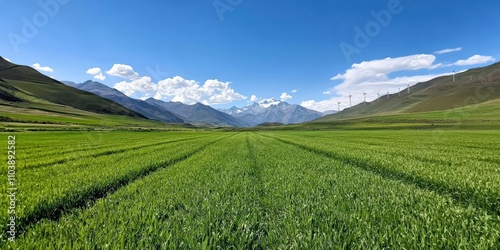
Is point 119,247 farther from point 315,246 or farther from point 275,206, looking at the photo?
point 275,206

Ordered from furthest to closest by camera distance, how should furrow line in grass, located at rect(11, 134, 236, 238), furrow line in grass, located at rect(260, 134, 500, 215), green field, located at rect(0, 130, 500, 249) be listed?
furrow line in grass, located at rect(260, 134, 500, 215), furrow line in grass, located at rect(11, 134, 236, 238), green field, located at rect(0, 130, 500, 249)

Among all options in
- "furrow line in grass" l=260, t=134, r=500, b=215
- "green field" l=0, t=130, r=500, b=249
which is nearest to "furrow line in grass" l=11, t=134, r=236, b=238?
"green field" l=0, t=130, r=500, b=249

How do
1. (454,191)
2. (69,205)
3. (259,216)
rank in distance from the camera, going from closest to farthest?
(259,216), (69,205), (454,191)

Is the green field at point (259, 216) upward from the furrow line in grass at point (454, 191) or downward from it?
upward

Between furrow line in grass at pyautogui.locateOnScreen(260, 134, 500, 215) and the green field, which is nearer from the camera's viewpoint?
the green field

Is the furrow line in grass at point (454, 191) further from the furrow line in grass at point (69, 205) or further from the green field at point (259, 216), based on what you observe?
the furrow line in grass at point (69, 205)

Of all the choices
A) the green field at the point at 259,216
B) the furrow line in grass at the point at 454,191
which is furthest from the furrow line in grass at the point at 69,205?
the furrow line in grass at the point at 454,191

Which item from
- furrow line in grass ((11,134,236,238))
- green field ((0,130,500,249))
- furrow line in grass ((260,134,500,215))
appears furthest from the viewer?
furrow line in grass ((260,134,500,215))

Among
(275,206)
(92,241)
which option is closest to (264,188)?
(275,206)

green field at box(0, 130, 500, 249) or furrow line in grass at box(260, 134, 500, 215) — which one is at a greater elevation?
green field at box(0, 130, 500, 249)

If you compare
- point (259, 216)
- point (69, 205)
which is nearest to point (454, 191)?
point (259, 216)

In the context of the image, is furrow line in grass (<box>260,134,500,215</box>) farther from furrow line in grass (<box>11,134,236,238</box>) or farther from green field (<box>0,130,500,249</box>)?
furrow line in grass (<box>11,134,236,238</box>)

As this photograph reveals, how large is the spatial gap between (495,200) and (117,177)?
13.4m

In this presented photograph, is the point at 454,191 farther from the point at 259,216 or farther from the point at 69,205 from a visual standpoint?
the point at 69,205
